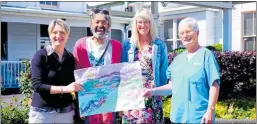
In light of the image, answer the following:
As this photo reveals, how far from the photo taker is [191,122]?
11.3 ft

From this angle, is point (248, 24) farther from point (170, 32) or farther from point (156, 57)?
point (156, 57)

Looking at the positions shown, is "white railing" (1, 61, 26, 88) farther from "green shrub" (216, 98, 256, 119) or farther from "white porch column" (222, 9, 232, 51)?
"green shrub" (216, 98, 256, 119)

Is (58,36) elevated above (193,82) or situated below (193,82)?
above

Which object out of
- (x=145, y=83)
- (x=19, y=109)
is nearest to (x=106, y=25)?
(x=145, y=83)

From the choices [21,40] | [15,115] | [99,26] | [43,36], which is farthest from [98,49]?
[43,36]

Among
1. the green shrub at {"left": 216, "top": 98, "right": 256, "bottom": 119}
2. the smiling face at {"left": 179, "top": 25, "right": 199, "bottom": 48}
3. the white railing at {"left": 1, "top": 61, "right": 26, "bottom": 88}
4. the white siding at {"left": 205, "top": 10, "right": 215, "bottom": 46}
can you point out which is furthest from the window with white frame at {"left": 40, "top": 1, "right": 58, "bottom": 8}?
the smiling face at {"left": 179, "top": 25, "right": 199, "bottom": 48}

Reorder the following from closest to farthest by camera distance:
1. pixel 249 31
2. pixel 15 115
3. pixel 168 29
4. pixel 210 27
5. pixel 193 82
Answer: pixel 193 82
pixel 15 115
pixel 249 31
pixel 210 27
pixel 168 29

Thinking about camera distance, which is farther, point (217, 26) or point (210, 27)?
point (217, 26)

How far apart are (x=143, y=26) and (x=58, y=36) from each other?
0.86 metres

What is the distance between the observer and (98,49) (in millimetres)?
3883

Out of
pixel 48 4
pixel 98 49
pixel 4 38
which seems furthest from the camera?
pixel 48 4

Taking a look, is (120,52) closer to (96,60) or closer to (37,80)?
(96,60)

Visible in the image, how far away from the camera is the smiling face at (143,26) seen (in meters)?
3.77

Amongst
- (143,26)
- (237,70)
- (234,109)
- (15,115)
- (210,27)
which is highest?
(210,27)
